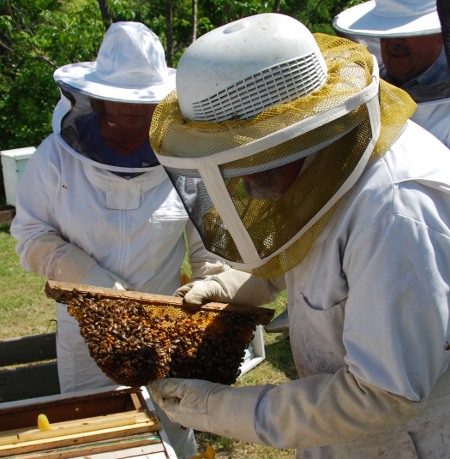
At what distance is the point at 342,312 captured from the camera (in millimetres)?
1974

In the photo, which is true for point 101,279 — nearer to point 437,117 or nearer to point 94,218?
point 94,218

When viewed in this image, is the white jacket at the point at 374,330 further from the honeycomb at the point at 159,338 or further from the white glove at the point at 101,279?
the white glove at the point at 101,279

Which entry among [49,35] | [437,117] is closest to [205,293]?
[437,117]

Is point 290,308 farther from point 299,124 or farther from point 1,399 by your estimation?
point 1,399

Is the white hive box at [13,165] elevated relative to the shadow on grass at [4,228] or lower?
elevated

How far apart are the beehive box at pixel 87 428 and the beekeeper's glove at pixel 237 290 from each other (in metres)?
0.51

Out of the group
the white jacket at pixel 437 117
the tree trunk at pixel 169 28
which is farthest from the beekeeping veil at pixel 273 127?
the tree trunk at pixel 169 28

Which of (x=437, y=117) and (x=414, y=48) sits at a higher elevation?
(x=414, y=48)

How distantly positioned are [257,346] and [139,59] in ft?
9.48

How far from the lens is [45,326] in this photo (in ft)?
21.7

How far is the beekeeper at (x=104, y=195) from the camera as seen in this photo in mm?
3451

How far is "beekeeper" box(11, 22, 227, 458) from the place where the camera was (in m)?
3.45

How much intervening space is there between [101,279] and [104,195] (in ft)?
1.41

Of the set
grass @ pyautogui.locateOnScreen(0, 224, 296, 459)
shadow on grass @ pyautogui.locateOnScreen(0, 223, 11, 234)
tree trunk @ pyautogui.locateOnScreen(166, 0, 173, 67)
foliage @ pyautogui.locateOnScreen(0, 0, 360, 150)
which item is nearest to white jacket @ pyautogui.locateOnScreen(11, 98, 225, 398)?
grass @ pyautogui.locateOnScreen(0, 224, 296, 459)
